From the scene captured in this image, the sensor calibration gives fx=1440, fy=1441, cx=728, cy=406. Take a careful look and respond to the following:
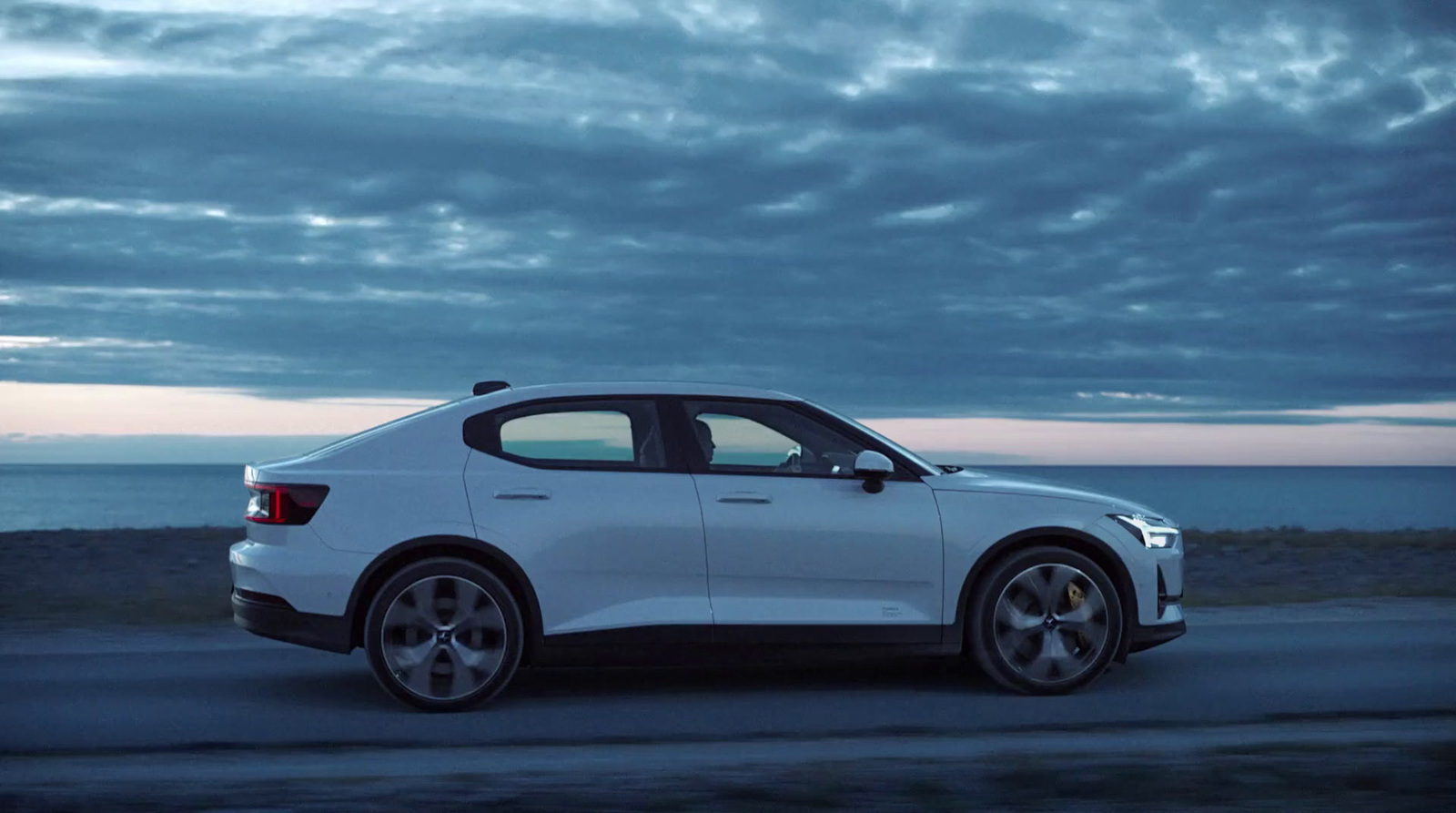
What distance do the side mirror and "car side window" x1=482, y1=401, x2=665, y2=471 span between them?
3.35 ft

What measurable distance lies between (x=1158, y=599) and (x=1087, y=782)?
2.77 m

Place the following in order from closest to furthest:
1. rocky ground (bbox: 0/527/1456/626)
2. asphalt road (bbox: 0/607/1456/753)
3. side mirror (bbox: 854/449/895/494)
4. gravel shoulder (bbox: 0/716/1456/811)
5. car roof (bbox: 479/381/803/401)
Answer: gravel shoulder (bbox: 0/716/1456/811) < asphalt road (bbox: 0/607/1456/753) < side mirror (bbox: 854/449/895/494) < car roof (bbox: 479/381/803/401) < rocky ground (bbox: 0/527/1456/626)

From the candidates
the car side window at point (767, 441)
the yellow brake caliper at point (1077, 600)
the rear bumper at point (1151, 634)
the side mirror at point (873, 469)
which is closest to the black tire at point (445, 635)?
the car side window at point (767, 441)

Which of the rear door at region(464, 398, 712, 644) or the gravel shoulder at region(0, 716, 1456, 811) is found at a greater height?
the rear door at region(464, 398, 712, 644)

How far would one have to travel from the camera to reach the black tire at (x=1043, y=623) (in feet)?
24.6

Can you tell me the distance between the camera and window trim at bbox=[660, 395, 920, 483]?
7.48 meters

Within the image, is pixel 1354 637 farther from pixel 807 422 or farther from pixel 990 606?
pixel 807 422

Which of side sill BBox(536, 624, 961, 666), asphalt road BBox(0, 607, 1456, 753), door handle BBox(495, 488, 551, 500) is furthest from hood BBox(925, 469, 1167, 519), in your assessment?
door handle BBox(495, 488, 551, 500)

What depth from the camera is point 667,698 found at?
7660 millimetres

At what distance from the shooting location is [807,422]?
7730 mm

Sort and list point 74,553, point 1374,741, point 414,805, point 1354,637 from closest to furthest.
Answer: point 414,805 → point 1374,741 → point 1354,637 → point 74,553

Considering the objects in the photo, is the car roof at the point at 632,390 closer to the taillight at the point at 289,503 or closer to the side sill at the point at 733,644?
the taillight at the point at 289,503

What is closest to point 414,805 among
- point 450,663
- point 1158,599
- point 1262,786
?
point 450,663

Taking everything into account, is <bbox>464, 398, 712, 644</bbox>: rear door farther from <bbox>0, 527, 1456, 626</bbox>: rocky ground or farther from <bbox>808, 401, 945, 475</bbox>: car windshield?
<bbox>0, 527, 1456, 626</bbox>: rocky ground
